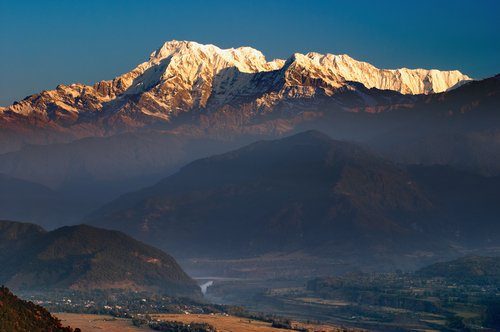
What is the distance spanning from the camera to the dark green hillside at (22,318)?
16012 cm

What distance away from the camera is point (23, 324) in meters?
162

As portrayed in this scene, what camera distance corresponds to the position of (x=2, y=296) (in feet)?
560

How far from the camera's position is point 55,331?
545 ft

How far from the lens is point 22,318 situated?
165 metres

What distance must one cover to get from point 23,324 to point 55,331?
5005mm

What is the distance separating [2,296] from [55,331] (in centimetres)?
935

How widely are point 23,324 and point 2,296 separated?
9576 millimetres

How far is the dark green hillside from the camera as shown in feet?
525
